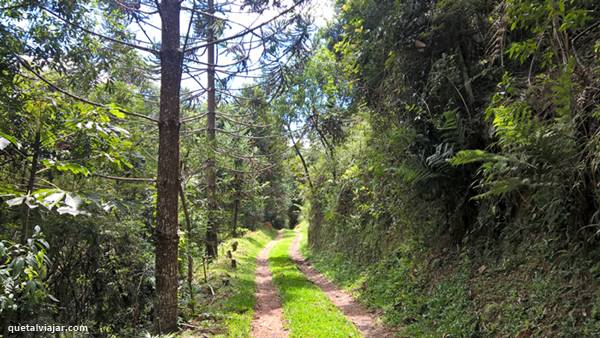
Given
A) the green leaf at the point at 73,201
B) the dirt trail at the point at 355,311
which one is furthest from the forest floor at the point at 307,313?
the green leaf at the point at 73,201

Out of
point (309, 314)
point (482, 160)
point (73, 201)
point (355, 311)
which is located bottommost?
point (355, 311)

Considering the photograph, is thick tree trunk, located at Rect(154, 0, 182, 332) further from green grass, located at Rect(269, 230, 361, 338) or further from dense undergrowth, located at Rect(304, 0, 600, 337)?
dense undergrowth, located at Rect(304, 0, 600, 337)

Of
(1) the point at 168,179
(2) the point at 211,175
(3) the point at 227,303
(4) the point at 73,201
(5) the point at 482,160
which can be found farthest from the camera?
(2) the point at 211,175

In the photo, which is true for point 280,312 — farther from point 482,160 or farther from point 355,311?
point 482,160

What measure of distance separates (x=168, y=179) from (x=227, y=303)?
4.27 meters

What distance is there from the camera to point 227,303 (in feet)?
27.8

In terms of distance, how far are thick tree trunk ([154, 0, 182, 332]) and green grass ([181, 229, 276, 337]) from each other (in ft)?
1.91

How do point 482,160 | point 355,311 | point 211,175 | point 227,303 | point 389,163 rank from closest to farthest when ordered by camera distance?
point 482,160, point 389,163, point 355,311, point 227,303, point 211,175

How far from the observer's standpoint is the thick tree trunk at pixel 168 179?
5402mm

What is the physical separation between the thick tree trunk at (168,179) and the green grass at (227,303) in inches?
22.9

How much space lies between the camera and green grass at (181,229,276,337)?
6438 mm

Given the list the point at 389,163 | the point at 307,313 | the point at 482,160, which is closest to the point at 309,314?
the point at 307,313

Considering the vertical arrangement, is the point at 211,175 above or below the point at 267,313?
above

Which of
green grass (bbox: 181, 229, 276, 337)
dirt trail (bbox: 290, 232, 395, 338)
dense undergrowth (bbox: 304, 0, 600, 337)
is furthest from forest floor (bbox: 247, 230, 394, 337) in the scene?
dense undergrowth (bbox: 304, 0, 600, 337)
